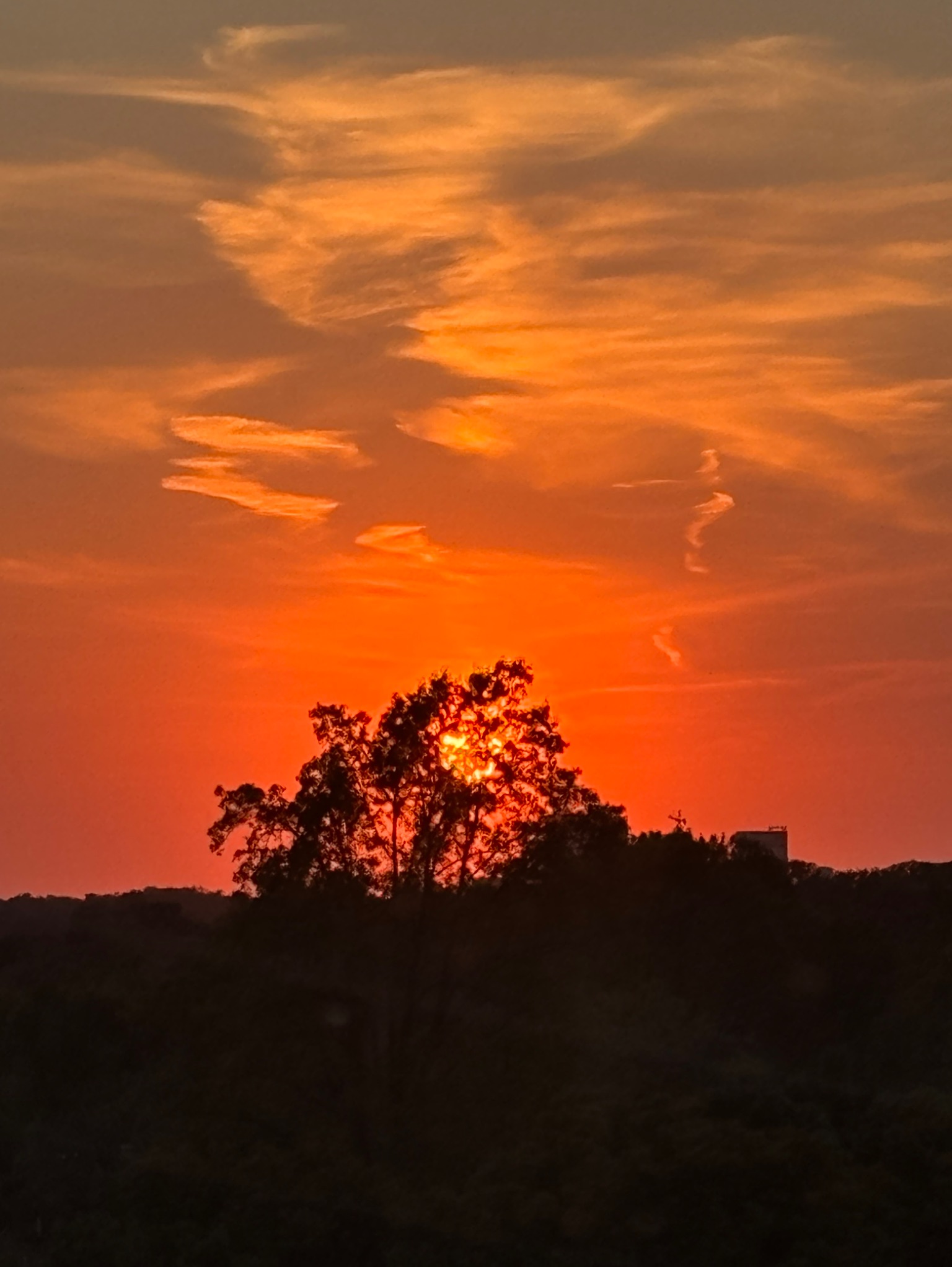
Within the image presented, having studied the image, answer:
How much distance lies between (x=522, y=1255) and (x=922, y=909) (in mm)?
28152

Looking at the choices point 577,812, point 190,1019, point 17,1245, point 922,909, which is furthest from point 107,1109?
point 922,909

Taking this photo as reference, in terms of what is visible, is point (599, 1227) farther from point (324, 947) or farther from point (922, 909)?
point (922, 909)

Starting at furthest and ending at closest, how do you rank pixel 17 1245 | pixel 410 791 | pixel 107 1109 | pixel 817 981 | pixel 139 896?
pixel 139 896 → pixel 817 981 → pixel 107 1109 → pixel 410 791 → pixel 17 1245

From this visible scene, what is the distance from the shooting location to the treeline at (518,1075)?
51.2 metres

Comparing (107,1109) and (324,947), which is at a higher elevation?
(324,947)

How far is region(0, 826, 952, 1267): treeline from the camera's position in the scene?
2015 inches

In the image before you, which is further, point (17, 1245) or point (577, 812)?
point (577, 812)

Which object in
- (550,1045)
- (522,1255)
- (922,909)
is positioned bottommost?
(522,1255)

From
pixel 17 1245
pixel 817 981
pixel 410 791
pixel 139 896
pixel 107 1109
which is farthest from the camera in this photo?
pixel 139 896

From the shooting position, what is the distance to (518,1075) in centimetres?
6166

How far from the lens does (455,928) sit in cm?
6631

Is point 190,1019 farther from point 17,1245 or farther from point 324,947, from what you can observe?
point 17,1245

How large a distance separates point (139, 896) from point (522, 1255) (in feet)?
254

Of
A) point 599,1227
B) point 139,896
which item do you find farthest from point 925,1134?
point 139,896
